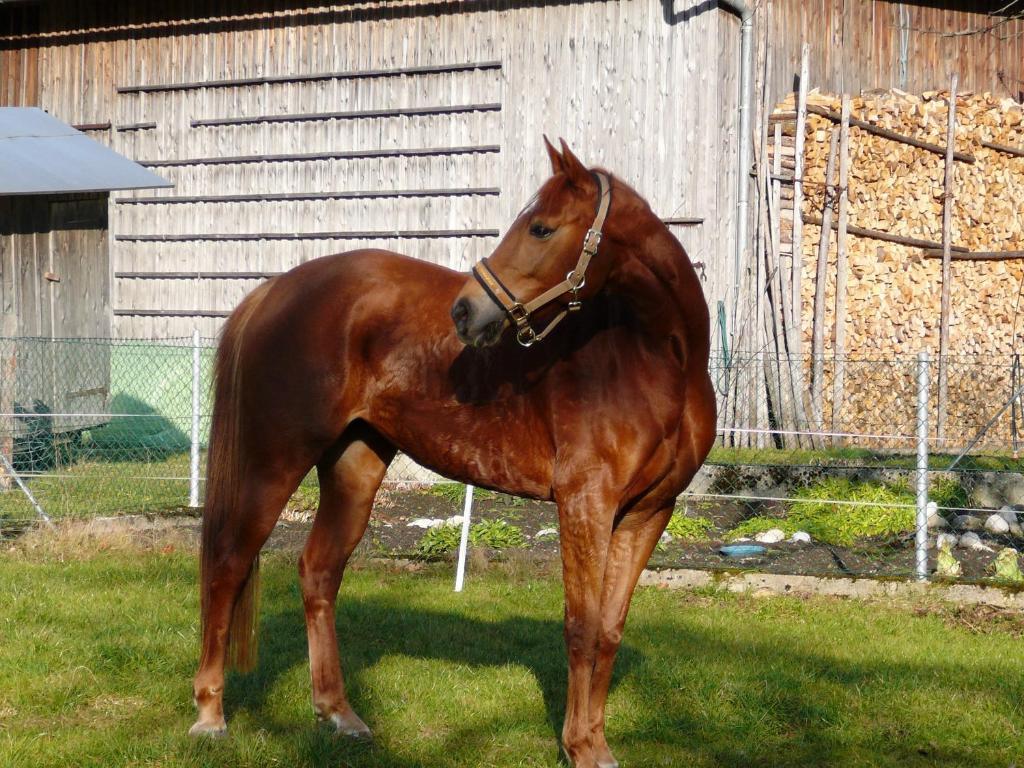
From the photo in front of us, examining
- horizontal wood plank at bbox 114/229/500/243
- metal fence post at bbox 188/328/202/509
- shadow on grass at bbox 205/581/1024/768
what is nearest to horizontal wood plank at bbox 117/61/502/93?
horizontal wood plank at bbox 114/229/500/243

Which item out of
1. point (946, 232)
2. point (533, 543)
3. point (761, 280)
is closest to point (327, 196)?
point (761, 280)

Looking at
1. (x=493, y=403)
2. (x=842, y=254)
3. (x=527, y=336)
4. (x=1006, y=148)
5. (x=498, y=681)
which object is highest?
(x=1006, y=148)

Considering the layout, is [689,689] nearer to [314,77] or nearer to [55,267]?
[314,77]

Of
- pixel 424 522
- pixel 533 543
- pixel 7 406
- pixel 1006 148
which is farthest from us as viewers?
pixel 1006 148

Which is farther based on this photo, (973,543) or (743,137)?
(743,137)

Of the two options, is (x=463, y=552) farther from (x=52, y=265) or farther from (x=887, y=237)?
(x=52, y=265)

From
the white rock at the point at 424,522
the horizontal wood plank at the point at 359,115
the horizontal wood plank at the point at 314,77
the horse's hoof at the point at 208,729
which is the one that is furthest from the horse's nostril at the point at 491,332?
the horizontal wood plank at the point at 314,77

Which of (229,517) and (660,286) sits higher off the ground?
(660,286)

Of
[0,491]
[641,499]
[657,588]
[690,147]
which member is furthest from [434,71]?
[641,499]

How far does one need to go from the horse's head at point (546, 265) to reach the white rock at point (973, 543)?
530 cm

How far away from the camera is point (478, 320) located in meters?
3.71

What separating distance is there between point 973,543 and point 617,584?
15.7 feet

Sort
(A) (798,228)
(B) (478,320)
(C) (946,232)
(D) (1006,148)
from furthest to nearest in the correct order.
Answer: (D) (1006,148) < (C) (946,232) < (A) (798,228) < (B) (478,320)

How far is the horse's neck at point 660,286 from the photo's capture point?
12.9ft
